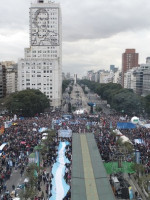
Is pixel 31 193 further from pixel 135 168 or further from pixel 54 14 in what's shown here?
pixel 54 14

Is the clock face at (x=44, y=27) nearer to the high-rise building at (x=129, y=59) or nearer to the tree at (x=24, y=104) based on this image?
the tree at (x=24, y=104)

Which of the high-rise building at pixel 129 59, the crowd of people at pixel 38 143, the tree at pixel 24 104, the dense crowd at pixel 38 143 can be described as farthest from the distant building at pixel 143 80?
the dense crowd at pixel 38 143

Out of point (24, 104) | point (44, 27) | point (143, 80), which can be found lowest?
point (24, 104)

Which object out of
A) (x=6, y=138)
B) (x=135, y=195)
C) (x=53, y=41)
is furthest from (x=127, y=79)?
(x=135, y=195)

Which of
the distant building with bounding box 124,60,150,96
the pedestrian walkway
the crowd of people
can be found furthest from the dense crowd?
the distant building with bounding box 124,60,150,96

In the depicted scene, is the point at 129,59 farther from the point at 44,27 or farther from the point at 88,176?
the point at 88,176

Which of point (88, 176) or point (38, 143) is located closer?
point (88, 176)

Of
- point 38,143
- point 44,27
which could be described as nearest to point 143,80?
point 44,27

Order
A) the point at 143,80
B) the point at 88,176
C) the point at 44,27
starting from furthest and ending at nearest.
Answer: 1. the point at 143,80
2. the point at 44,27
3. the point at 88,176
